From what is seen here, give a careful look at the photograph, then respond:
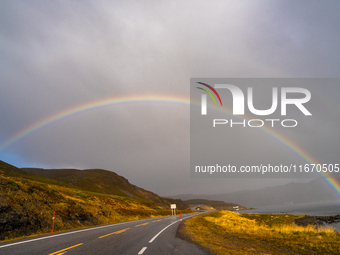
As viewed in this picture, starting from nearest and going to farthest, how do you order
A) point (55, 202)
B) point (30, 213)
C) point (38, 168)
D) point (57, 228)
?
point (30, 213) < point (57, 228) < point (55, 202) < point (38, 168)

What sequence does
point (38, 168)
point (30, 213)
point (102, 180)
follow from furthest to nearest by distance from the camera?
point (38, 168) < point (102, 180) < point (30, 213)

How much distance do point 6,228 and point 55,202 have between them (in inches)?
439

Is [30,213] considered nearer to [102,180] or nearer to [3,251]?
[3,251]

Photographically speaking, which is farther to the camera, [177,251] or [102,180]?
[102,180]

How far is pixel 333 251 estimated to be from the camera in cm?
1155

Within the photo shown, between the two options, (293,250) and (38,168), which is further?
(38,168)

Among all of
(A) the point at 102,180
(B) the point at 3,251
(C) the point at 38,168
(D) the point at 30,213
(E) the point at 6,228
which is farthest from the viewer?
(C) the point at 38,168

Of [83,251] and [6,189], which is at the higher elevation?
[6,189]

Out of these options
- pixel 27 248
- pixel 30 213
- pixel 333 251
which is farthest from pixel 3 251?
pixel 333 251

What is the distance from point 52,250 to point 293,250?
1160 centimetres

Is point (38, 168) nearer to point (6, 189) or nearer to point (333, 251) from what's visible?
point (6, 189)

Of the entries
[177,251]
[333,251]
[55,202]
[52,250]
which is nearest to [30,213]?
[55,202]

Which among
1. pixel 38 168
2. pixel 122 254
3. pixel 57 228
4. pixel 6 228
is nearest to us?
pixel 122 254

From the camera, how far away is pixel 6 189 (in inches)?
728
